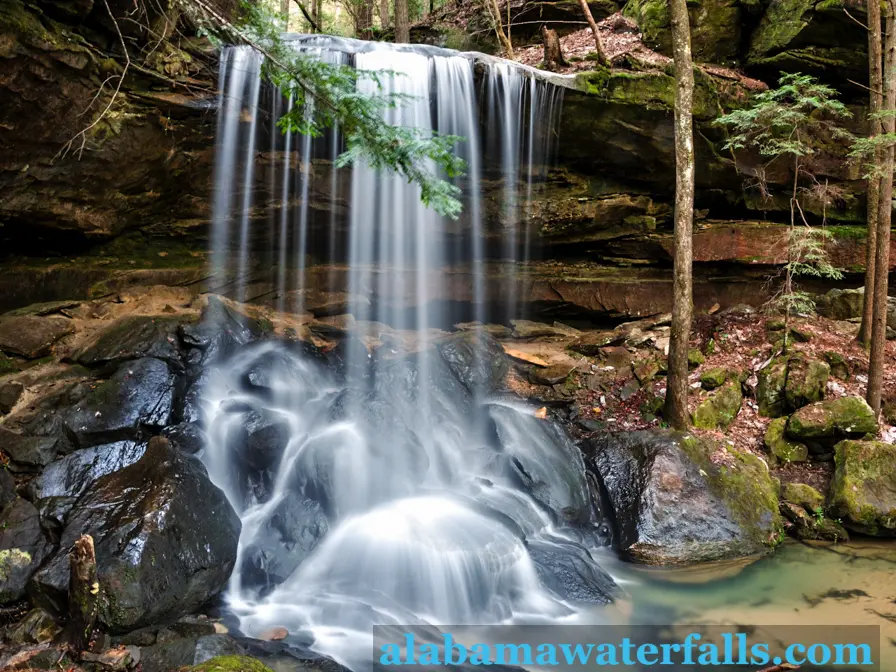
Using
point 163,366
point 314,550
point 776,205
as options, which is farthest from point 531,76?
point 314,550

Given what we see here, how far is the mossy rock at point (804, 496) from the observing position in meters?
7.14

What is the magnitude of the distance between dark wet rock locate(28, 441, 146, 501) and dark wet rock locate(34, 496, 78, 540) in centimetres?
15

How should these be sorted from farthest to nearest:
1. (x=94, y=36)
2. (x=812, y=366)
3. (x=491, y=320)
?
(x=491, y=320), (x=812, y=366), (x=94, y=36)

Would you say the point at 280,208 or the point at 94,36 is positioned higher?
the point at 94,36

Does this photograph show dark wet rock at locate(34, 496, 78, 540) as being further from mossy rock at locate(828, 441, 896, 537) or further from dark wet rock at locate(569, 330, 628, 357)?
mossy rock at locate(828, 441, 896, 537)

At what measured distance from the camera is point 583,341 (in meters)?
10.7

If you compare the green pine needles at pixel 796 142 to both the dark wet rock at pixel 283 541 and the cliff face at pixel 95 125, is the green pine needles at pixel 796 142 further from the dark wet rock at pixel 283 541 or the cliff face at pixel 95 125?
the cliff face at pixel 95 125

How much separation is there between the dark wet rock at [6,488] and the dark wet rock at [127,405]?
81 cm

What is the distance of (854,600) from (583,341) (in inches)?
233

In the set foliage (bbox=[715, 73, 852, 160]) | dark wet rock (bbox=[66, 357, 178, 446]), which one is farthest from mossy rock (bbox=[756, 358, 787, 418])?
dark wet rock (bbox=[66, 357, 178, 446])

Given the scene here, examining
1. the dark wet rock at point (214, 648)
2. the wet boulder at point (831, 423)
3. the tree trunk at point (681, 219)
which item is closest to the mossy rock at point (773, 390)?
the wet boulder at point (831, 423)

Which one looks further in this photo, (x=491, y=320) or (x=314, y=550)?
(x=491, y=320)

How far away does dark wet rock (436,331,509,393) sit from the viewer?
9570 millimetres

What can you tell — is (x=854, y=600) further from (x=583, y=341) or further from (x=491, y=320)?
(x=491, y=320)
